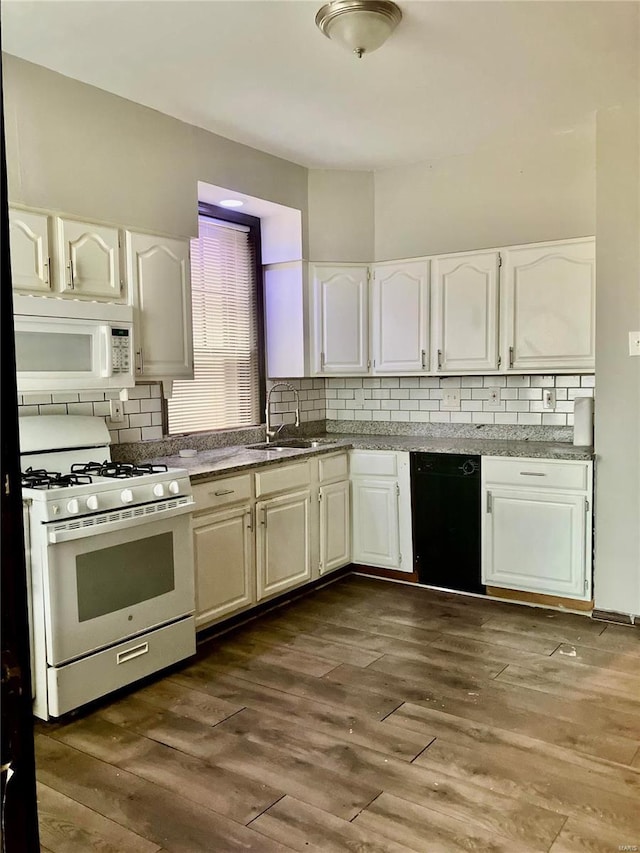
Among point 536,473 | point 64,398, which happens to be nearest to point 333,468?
point 536,473

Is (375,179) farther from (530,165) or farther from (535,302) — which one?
(535,302)

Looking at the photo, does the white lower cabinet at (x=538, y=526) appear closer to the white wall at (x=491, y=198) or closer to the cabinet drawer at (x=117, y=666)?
the white wall at (x=491, y=198)

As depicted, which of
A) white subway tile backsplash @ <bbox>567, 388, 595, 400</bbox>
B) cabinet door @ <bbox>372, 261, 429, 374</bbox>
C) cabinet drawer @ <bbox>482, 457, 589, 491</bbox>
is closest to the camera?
cabinet drawer @ <bbox>482, 457, 589, 491</bbox>

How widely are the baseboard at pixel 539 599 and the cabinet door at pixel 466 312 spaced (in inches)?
51.6

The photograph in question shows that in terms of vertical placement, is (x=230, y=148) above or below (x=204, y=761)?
above

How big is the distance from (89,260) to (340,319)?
1899 millimetres

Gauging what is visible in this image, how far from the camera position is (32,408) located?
3158 millimetres

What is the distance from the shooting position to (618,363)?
3551mm

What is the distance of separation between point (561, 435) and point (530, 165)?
1611mm

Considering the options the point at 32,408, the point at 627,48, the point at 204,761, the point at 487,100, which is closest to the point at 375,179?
the point at 487,100

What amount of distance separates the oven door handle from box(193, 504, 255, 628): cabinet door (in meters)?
0.26

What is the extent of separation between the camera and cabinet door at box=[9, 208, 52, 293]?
9.25 feet

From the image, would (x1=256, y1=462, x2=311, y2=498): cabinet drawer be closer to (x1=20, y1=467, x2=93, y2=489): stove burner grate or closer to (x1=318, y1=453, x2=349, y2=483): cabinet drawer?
(x1=318, y1=453, x2=349, y2=483): cabinet drawer

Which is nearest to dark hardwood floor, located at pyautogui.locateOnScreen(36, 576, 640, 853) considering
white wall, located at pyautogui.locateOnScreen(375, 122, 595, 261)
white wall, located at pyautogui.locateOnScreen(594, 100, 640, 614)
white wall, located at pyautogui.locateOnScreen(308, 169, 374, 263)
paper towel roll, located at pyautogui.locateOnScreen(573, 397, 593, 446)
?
white wall, located at pyautogui.locateOnScreen(594, 100, 640, 614)
